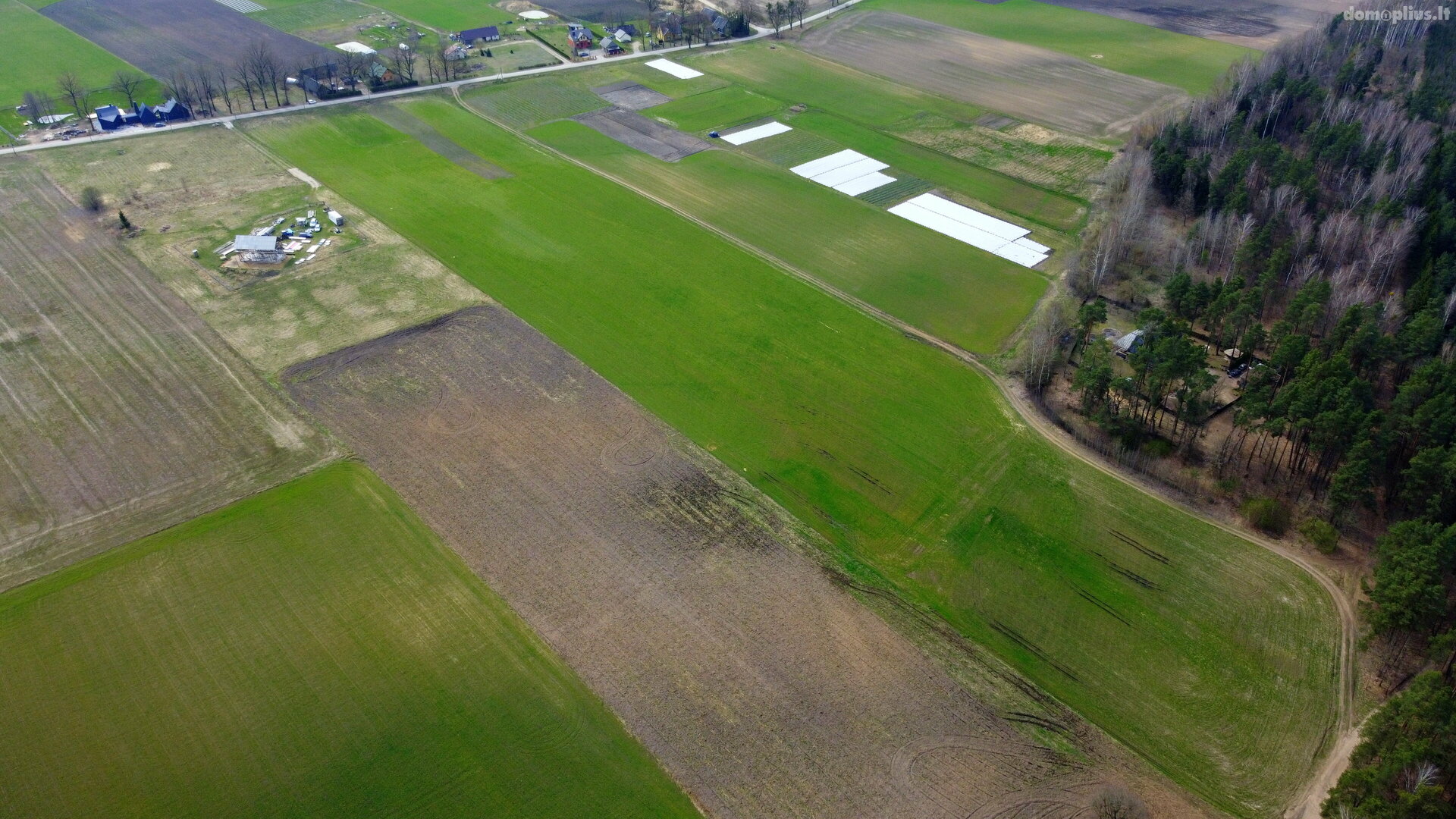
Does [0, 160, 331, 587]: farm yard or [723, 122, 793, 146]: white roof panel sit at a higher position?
[723, 122, 793, 146]: white roof panel

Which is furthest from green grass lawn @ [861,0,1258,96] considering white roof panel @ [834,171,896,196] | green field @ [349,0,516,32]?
green field @ [349,0,516,32]

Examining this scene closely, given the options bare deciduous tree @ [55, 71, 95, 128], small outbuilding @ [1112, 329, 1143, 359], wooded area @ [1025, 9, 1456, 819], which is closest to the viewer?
wooded area @ [1025, 9, 1456, 819]

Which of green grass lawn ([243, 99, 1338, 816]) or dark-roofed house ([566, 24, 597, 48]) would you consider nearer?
green grass lawn ([243, 99, 1338, 816])

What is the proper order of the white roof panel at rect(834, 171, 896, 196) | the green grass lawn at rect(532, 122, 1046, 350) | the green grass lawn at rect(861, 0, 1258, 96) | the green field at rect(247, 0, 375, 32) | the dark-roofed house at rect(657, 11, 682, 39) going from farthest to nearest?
1. the dark-roofed house at rect(657, 11, 682, 39)
2. the green field at rect(247, 0, 375, 32)
3. the green grass lawn at rect(861, 0, 1258, 96)
4. the white roof panel at rect(834, 171, 896, 196)
5. the green grass lawn at rect(532, 122, 1046, 350)

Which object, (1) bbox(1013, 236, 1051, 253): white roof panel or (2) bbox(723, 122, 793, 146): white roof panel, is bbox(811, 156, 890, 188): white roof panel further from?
(1) bbox(1013, 236, 1051, 253): white roof panel

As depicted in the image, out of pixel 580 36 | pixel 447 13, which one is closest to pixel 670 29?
pixel 580 36

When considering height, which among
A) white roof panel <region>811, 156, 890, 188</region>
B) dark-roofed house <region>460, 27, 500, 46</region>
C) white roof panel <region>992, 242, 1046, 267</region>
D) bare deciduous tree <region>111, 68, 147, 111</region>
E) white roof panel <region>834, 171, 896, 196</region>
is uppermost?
dark-roofed house <region>460, 27, 500, 46</region>
